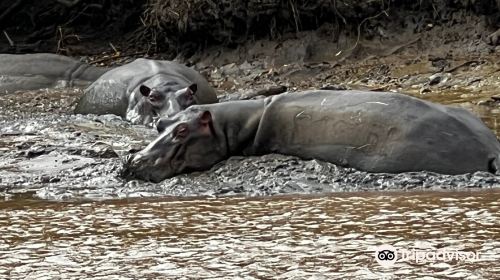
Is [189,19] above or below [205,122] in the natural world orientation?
below

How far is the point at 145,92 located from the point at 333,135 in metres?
3.33

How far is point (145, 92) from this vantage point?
8297 millimetres

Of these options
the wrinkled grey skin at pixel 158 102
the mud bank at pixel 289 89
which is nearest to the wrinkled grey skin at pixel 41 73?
the mud bank at pixel 289 89

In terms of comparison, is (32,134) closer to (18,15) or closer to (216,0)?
(216,0)

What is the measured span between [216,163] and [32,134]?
244cm

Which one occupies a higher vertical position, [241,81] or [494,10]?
[494,10]

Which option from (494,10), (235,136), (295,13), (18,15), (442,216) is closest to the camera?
(442,216)

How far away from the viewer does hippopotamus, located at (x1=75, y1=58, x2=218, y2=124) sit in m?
8.13

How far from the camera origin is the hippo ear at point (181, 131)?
17.5 ft

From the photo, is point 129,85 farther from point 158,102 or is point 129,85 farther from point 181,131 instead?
point 181,131

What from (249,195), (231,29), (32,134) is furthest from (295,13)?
(249,195)

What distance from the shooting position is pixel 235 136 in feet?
18.0

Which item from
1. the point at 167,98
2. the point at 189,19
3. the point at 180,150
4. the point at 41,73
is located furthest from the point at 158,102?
the point at 189,19

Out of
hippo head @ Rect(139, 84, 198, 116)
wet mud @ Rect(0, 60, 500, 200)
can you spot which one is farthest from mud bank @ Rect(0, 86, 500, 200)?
hippo head @ Rect(139, 84, 198, 116)
